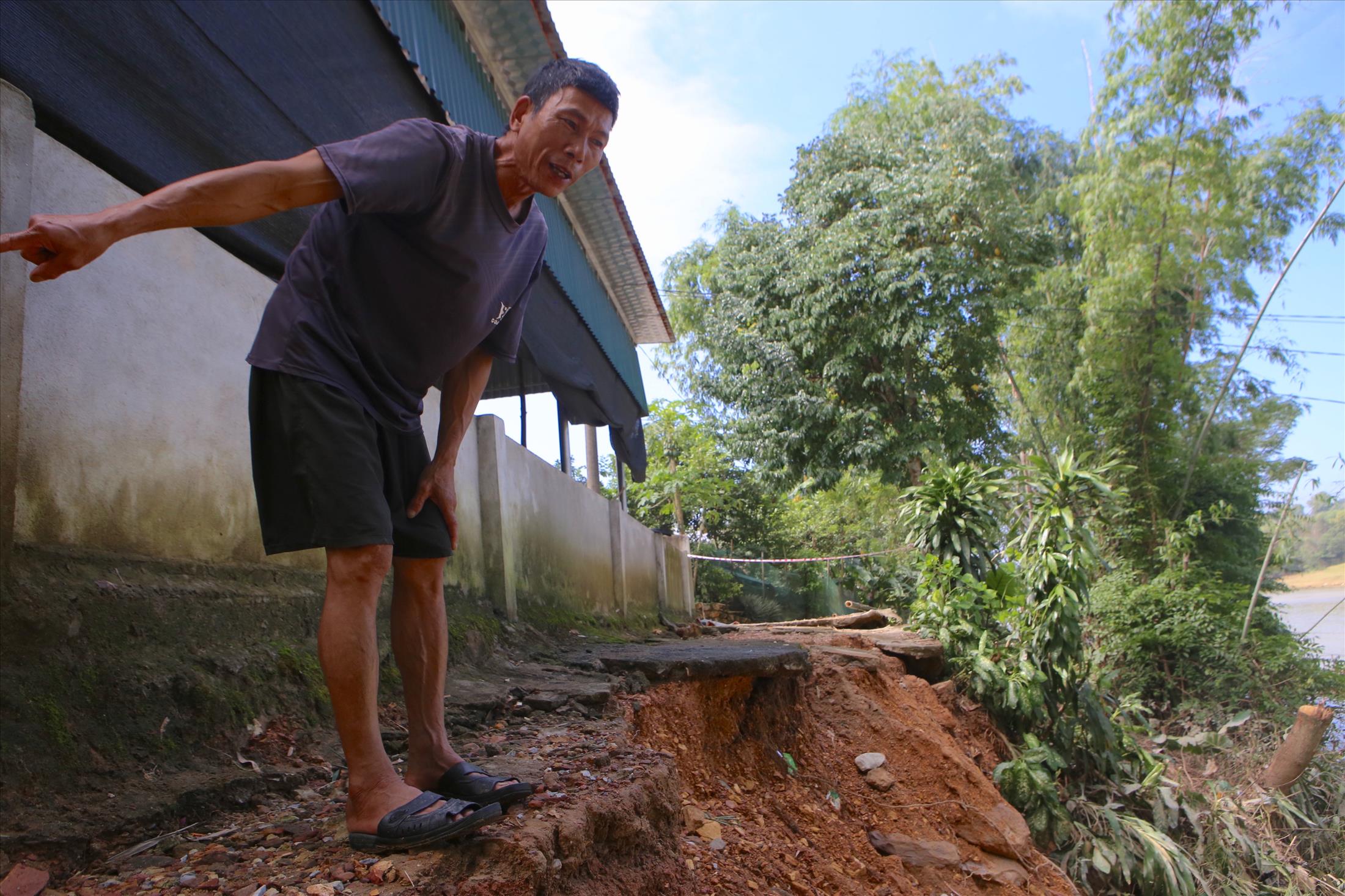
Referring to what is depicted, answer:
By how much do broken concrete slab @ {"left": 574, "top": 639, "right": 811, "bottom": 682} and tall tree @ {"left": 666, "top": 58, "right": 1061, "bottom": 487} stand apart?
1060cm

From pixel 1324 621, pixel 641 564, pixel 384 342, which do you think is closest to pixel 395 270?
pixel 384 342

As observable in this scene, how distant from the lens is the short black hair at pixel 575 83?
184 centimetres

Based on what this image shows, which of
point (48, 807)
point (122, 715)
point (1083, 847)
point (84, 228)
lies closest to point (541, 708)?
point (122, 715)

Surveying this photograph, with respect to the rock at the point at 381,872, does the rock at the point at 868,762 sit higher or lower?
lower

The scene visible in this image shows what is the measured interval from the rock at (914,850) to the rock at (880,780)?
35 centimetres

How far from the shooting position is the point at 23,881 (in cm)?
139

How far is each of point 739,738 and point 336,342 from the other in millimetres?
2705

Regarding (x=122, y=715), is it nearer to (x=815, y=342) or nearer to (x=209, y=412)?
(x=209, y=412)

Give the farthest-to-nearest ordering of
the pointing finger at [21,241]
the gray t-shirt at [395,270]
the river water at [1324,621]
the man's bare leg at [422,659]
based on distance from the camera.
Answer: the river water at [1324,621] < the man's bare leg at [422,659] < the gray t-shirt at [395,270] < the pointing finger at [21,241]

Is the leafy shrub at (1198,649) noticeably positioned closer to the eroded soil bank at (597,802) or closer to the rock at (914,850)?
the eroded soil bank at (597,802)

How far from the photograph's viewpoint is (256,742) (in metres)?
2.13

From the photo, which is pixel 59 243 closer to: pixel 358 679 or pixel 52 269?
pixel 52 269

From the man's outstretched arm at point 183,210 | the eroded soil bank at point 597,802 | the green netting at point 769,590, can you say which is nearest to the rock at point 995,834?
the eroded soil bank at point 597,802

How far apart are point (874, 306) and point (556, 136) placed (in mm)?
13617
